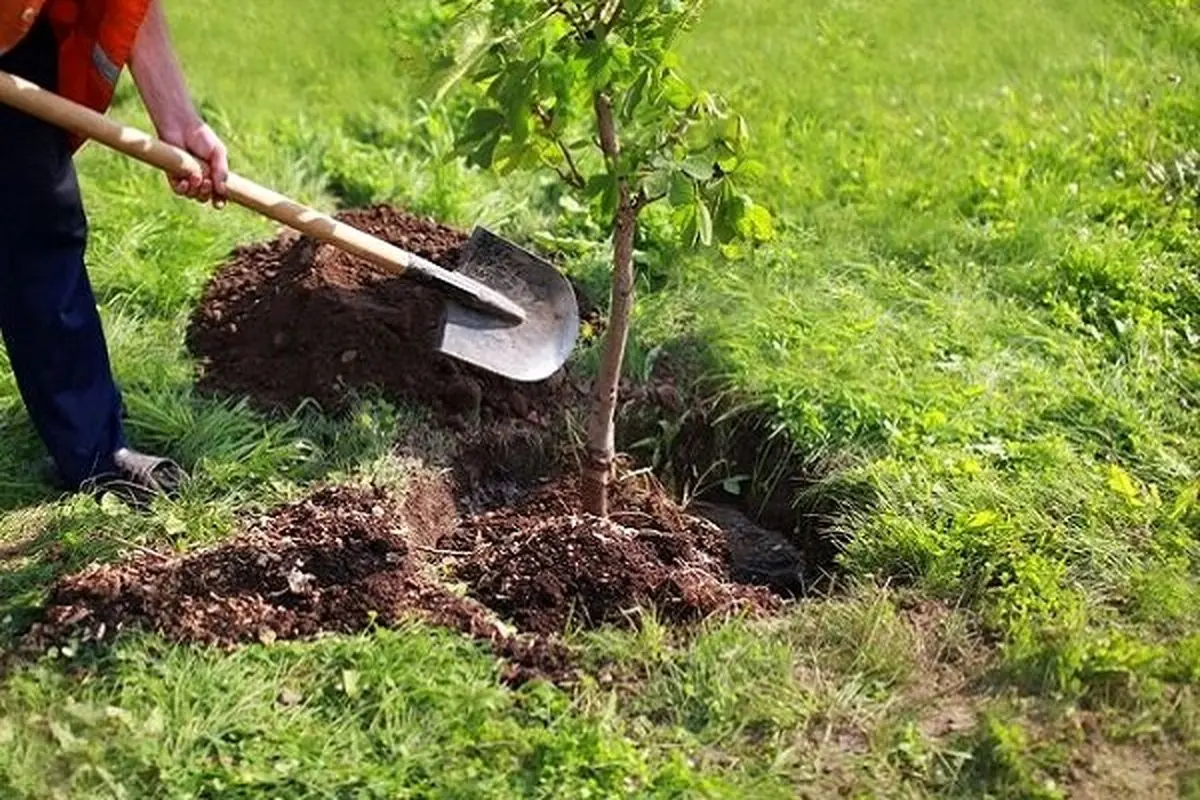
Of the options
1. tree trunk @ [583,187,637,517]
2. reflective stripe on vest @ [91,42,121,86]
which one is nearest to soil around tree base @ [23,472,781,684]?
Result: tree trunk @ [583,187,637,517]

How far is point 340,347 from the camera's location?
4750 millimetres

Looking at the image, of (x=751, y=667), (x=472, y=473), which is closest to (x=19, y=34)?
(x=472, y=473)

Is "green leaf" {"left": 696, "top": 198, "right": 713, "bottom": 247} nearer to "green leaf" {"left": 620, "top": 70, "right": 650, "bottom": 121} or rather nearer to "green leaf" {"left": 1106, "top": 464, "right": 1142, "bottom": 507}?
"green leaf" {"left": 620, "top": 70, "right": 650, "bottom": 121}

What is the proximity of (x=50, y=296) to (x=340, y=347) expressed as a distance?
0.87 m

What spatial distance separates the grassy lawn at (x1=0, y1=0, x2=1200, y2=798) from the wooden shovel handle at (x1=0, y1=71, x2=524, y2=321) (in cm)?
42

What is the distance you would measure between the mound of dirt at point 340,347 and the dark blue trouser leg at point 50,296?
1.67ft

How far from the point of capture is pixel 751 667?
375 centimetres

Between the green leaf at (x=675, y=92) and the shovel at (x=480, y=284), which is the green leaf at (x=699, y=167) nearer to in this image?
the green leaf at (x=675, y=92)

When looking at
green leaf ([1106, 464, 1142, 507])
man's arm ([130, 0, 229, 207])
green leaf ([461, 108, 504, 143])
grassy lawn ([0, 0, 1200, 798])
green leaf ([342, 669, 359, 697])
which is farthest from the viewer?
green leaf ([1106, 464, 1142, 507])

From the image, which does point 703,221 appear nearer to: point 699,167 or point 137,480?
point 699,167

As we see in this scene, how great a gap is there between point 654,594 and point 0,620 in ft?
5.16

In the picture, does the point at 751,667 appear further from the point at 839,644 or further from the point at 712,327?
the point at 712,327

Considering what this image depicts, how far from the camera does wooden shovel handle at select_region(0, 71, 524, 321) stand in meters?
3.81

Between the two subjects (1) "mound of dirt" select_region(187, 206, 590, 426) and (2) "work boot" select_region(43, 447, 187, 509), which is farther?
(1) "mound of dirt" select_region(187, 206, 590, 426)
